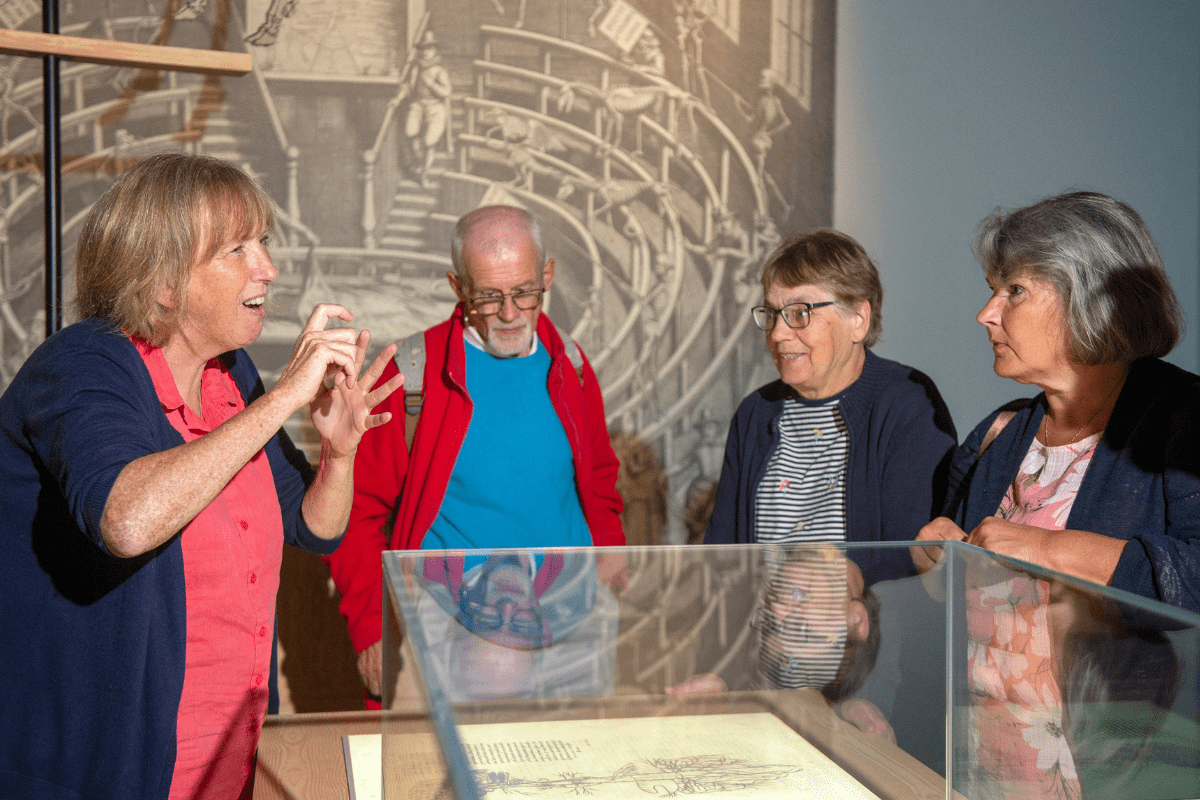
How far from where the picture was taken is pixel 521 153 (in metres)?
3.17

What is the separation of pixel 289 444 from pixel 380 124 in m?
1.70

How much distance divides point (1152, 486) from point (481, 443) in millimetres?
1408

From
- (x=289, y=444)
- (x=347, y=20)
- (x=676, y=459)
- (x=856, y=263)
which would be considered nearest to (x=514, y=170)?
(x=347, y=20)

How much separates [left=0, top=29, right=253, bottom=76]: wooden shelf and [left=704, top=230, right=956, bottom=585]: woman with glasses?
1.42 metres

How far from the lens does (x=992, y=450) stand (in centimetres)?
159

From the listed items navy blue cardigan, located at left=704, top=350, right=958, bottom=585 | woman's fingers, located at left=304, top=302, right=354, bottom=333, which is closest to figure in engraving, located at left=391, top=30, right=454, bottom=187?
navy blue cardigan, located at left=704, top=350, right=958, bottom=585

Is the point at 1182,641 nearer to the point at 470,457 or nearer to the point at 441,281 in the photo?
the point at 470,457

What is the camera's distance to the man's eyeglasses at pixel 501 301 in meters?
2.30

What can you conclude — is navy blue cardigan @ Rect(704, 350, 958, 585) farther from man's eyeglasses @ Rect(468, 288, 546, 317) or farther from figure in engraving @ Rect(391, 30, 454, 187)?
figure in engraving @ Rect(391, 30, 454, 187)

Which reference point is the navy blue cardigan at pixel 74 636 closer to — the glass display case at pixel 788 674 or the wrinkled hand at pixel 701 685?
the glass display case at pixel 788 674

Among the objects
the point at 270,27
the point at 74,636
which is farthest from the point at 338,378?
the point at 270,27

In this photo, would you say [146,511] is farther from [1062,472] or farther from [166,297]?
[1062,472]

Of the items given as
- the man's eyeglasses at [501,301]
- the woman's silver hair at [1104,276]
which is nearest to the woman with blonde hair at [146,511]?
the man's eyeglasses at [501,301]

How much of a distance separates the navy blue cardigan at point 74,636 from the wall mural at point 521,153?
175cm
